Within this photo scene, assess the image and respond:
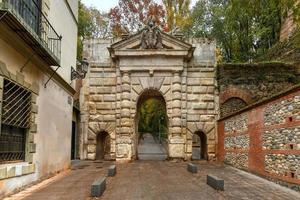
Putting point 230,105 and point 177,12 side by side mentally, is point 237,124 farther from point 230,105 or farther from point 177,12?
point 177,12

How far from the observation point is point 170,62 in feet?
68.9

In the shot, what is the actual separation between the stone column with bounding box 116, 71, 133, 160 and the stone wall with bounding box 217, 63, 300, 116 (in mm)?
5013

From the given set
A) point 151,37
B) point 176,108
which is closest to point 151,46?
point 151,37

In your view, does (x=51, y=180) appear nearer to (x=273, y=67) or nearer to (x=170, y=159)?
(x=170, y=159)

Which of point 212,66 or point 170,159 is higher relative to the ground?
point 212,66

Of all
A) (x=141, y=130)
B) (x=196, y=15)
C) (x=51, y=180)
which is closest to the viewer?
(x=51, y=180)

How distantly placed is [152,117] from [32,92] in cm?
3830

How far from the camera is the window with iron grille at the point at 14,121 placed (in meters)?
9.12

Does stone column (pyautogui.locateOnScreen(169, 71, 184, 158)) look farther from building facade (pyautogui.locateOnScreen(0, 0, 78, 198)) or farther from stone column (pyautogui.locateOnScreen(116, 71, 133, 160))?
building facade (pyautogui.locateOnScreen(0, 0, 78, 198))

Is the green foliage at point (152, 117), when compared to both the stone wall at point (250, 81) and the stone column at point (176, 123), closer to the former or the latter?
the stone wall at point (250, 81)

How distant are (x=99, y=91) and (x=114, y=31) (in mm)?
12654

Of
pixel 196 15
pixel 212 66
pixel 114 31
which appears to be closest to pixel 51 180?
pixel 212 66

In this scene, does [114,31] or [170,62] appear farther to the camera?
[114,31]

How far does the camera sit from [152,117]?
4900 cm
